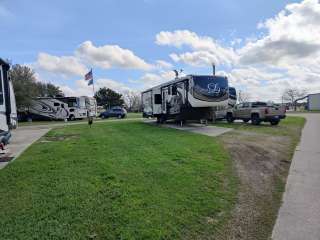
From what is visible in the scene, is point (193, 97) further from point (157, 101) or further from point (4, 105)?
point (4, 105)

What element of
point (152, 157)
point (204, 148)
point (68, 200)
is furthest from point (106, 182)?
point (204, 148)

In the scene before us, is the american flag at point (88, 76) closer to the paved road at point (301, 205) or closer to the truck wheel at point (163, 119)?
the truck wheel at point (163, 119)

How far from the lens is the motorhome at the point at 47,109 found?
36.5m

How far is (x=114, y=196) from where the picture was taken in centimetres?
502

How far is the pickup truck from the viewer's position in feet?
68.6

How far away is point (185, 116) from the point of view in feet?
63.2

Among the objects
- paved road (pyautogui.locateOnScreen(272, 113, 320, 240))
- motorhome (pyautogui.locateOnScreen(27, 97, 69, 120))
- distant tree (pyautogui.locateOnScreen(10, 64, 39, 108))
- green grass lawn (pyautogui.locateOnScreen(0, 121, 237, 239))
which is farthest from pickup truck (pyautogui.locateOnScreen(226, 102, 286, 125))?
distant tree (pyautogui.locateOnScreen(10, 64, 39, 108))

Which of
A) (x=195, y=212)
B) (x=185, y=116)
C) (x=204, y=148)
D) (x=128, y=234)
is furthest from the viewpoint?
(x=185, y=116)

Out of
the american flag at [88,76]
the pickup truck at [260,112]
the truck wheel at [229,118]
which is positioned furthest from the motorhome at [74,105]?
the pickup truck at [260,112]

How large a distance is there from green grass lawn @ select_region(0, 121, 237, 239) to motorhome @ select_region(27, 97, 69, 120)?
29.5 metres

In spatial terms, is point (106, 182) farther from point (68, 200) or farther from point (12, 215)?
point (12, 215)

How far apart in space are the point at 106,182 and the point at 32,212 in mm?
1631

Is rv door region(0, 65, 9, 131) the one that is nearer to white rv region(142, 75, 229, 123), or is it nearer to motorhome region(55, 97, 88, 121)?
white rv region(142, 75, 229, 123)

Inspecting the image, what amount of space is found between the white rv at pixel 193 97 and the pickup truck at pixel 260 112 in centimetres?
371
